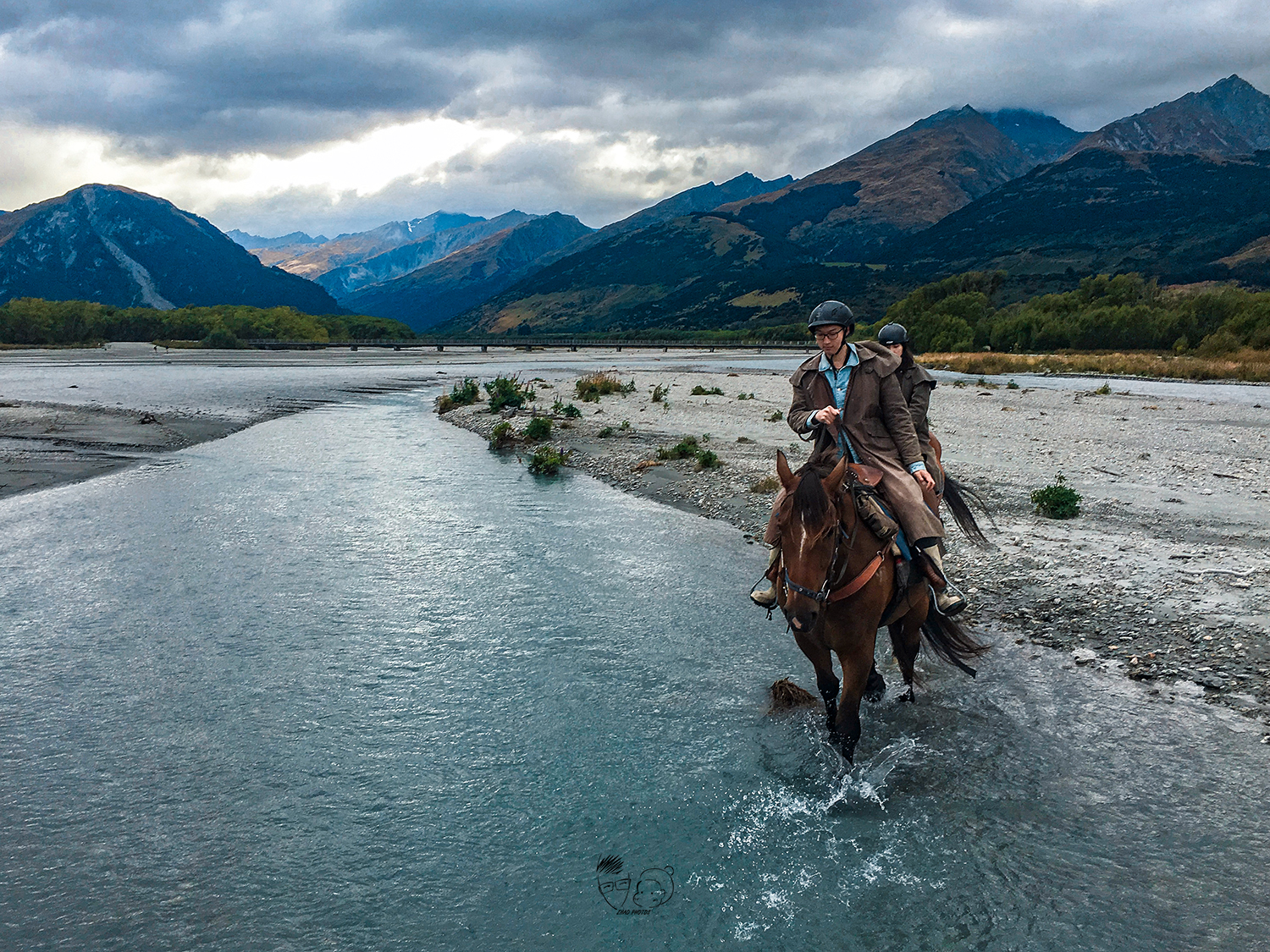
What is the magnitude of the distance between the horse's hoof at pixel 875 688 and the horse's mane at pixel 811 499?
3.52 m

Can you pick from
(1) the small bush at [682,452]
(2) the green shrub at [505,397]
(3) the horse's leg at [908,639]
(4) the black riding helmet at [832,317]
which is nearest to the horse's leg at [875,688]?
(3) the horse's leg at [908,639]

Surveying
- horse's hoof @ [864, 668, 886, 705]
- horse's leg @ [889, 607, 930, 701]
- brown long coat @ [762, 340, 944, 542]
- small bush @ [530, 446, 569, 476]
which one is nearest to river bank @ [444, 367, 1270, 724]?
small bush @ [530, 446, 569, 476]

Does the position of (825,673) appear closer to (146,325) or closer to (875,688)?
(875,688)

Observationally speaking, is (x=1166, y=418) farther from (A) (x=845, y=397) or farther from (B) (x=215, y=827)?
(B) (x=215, y=827)

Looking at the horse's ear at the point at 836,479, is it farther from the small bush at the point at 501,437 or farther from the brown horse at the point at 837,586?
the small bush at the point at 501,437

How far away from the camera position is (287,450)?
29859 millimetres

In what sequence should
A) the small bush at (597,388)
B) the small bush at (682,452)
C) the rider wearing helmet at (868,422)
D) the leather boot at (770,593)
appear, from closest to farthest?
the leather boot at (770,593) → the rider wearing helmet at (868,422) → the small bush at (682,452) → the small bush at (597,388)

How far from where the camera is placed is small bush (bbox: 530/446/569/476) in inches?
974

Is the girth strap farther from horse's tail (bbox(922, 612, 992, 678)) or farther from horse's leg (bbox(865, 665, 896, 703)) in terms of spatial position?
horse's leg (bbox(865, 665, 896, 703))

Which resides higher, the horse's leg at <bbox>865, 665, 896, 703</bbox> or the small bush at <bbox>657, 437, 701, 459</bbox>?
the small bush at <bbox>657, 437, 701, 459</bbox>

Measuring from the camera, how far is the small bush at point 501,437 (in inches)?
1180

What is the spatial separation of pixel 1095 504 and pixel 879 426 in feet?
40.2

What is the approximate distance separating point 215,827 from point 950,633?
7503 mm

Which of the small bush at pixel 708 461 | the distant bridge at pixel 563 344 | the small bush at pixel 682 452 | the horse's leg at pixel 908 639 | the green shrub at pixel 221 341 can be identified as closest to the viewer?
the horse's leg at pixel 908 639
